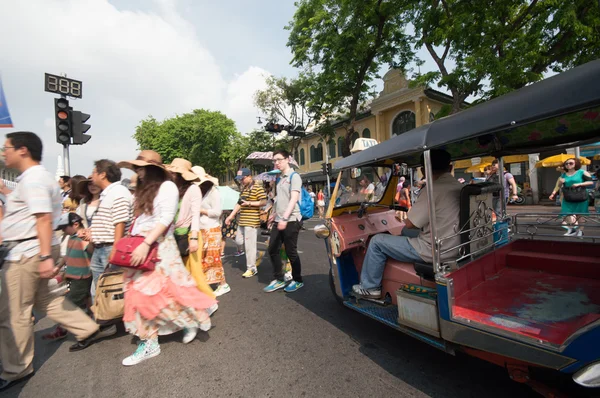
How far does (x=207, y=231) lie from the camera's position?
4414mm

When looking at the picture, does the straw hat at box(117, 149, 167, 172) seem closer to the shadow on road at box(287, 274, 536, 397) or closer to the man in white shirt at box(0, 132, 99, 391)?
the man in white shirt at box(0, 132, 99, 391)

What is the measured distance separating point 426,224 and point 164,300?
2.46 metres

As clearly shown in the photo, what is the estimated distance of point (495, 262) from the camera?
305cm

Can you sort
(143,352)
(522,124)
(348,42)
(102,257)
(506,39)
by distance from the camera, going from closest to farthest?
(522,124), (143,352), (102,257), (506,39), (348,42)

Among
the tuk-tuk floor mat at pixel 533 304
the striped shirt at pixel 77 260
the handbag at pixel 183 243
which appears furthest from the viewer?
the handbag at pixel 183 243

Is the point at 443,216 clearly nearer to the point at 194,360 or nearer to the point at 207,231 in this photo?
the point at 194,360

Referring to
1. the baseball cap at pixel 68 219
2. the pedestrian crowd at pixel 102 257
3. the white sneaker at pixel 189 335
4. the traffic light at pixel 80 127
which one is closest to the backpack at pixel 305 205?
the pedestrian crowd at pixel 102 257

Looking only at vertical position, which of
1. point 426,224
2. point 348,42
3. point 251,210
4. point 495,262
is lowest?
point 495,262

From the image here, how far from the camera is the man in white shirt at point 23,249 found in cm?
242

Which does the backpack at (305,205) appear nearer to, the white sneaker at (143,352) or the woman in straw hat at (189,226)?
the woman in straw hat at (189,226)

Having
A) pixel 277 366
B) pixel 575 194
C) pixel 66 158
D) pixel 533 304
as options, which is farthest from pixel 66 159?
pixel 575 194

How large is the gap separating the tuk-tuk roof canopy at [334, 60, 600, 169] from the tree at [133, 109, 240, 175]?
3183 cm

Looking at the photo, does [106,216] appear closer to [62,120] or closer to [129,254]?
[129,254]

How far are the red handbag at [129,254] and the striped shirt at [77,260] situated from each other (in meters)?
1.08
